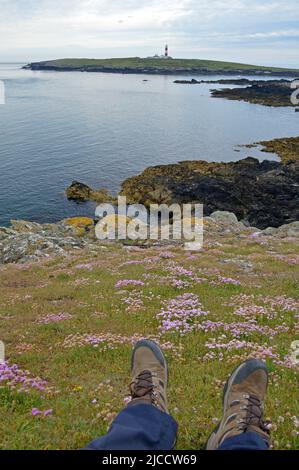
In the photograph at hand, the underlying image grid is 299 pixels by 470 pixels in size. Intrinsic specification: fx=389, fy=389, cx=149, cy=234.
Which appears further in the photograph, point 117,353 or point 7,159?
point 7,159

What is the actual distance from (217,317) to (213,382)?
4158 mm

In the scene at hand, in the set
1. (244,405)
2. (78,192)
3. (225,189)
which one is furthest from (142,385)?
(225,189)

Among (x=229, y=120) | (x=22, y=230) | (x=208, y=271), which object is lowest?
(x=22, y=230)

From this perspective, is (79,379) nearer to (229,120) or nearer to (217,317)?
(217,317)

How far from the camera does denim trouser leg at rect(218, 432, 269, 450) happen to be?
491cm

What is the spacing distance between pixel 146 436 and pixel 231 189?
55.2m

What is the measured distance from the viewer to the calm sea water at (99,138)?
59500mm

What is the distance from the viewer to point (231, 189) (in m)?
57.9

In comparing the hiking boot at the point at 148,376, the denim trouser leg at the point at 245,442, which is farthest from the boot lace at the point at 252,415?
the hiking boot at the point at 148,376

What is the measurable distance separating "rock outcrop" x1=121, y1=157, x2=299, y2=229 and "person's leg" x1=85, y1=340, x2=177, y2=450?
142 feet

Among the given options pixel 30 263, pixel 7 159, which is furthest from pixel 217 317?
pixel 7 159

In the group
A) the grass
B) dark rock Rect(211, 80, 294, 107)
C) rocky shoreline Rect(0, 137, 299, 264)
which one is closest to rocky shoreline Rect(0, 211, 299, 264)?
rocky shoreline Rect(0, 137, 299, 264)

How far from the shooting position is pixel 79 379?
367 inches

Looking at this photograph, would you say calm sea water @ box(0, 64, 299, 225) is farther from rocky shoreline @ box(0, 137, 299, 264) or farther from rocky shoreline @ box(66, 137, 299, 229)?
rocky shoreline @ box(0, 137, 299, 264)
